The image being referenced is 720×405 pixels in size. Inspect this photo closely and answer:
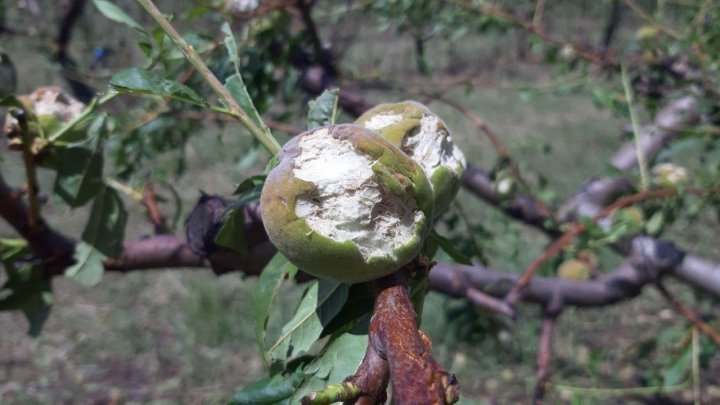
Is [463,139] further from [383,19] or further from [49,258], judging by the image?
[49,258]

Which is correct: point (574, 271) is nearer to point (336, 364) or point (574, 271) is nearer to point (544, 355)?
point (544, 355)

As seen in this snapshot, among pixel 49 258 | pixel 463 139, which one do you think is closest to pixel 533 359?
pixel 49 258

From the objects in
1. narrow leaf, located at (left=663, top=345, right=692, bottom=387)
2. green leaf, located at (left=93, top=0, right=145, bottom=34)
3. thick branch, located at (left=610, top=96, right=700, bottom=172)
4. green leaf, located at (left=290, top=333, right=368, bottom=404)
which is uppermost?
green leaf, located at (left=93, top=0, right=145, bottom=34)

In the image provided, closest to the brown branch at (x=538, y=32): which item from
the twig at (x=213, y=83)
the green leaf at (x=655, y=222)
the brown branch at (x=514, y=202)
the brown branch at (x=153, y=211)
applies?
the brown branch at (x=514, y=202)

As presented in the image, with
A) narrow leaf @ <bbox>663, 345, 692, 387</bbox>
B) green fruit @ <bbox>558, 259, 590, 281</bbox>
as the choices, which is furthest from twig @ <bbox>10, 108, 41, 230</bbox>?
green fruit @ <bbox>558, 259, 590, 281</bbox>

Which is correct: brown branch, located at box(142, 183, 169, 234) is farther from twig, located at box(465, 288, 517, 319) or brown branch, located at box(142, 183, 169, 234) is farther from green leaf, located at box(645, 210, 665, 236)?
green leaf, located at box(645, 210, 665, 236)

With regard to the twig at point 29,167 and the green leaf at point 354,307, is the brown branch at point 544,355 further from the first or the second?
the twig at point 29,167

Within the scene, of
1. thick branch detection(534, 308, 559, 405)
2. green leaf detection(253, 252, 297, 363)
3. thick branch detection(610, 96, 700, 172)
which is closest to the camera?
green leaf detection(253, 252, 297, 363)
